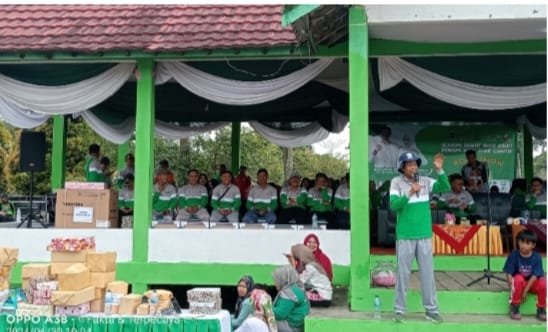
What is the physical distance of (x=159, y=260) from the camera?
23.1 ft

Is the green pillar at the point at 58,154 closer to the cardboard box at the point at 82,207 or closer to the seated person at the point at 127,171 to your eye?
the seated person at the point at 127,171

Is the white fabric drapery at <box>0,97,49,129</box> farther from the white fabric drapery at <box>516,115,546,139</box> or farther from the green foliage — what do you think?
the white fabric drapery at <box>516,115,546,139</box>

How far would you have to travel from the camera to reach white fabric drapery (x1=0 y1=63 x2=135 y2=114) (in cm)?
734

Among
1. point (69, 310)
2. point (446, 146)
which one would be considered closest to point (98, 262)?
point (69, 310)

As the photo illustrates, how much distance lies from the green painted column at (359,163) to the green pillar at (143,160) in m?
2.84

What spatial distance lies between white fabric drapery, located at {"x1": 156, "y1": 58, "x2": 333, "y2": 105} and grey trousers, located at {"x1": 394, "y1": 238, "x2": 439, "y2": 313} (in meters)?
2.71

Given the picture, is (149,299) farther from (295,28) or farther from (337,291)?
(295,28)

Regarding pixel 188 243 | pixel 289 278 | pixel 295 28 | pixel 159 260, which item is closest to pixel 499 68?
pixel 295 28

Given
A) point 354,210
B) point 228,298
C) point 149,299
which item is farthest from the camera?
point 228,298

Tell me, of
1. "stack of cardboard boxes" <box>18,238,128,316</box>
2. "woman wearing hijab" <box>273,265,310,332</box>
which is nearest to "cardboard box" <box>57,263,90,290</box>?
"stack of cardboard boxes" <box>18,238,128,316</box>

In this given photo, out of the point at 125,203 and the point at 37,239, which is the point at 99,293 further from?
the point at 125,203

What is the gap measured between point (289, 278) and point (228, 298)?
2876 mm

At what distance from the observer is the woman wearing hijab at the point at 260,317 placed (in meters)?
4.71

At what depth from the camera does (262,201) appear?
27.8 ft
